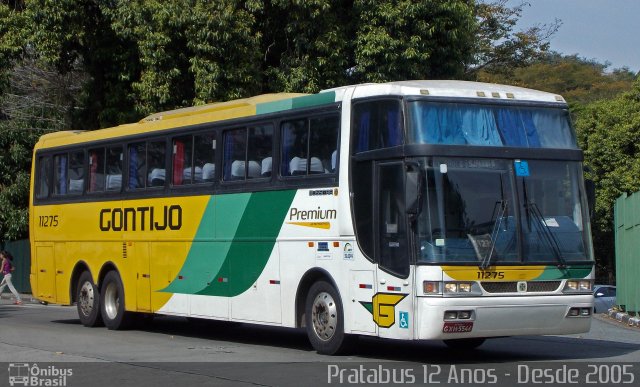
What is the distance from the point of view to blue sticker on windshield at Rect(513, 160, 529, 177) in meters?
13.3

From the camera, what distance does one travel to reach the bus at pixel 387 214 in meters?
12.8

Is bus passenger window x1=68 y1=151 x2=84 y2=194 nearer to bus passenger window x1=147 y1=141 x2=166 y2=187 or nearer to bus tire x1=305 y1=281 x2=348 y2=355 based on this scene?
bus passenger window x1=147 y1=141 x2=166 y2=187

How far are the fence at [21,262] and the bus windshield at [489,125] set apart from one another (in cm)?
2690

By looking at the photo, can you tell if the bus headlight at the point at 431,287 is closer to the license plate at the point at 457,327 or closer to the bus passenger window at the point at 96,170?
the license plate at the point at 457,327

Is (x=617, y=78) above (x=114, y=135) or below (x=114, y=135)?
above

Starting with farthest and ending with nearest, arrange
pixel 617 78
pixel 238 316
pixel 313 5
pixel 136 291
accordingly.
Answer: pixel 617 78
pixel 313 5
pixel 136 291
pixel 238 316

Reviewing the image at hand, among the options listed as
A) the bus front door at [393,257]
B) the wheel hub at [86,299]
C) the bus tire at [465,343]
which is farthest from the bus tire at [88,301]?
the bus front door at [393,257]

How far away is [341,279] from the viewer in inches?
548

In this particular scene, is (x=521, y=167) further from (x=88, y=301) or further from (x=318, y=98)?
(x=88, y=301)

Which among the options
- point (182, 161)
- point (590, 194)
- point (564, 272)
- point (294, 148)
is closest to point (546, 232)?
point (564, 272)

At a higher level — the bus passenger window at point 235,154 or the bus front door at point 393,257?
the bus passenger window at point 235,154

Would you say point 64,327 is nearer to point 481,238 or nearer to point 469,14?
point 481,238

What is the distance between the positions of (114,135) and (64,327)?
12.7 feet

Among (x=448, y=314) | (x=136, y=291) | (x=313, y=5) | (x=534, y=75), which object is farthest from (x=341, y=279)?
(x=534, y=75)
